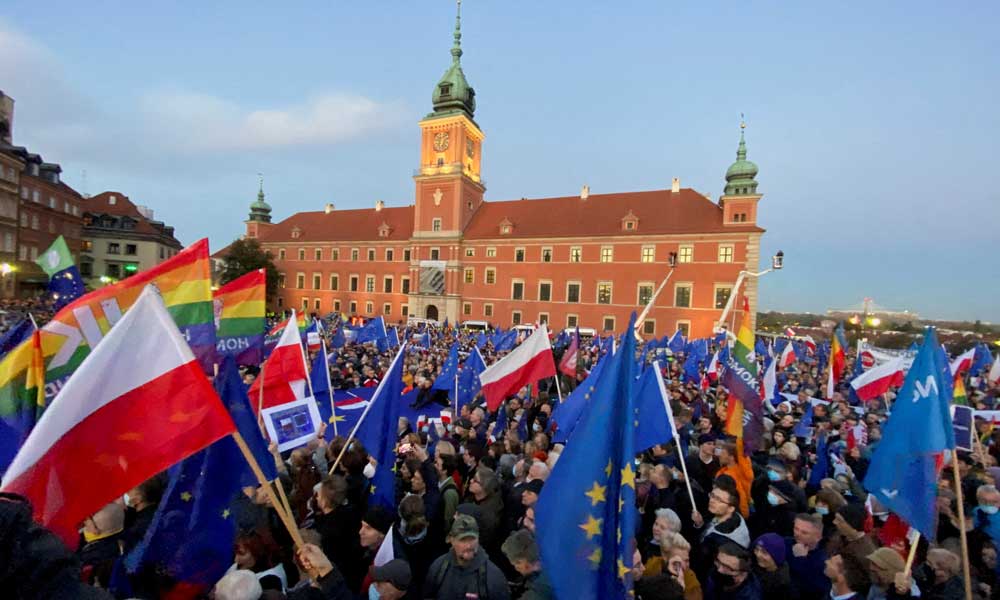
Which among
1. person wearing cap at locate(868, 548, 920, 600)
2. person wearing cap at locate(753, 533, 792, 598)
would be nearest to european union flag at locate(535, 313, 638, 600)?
person wearing cap at locate(753, 533, 792, 598)

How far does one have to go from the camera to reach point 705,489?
5.16 metres

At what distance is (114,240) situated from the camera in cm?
4916

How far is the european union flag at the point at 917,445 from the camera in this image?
3.29m

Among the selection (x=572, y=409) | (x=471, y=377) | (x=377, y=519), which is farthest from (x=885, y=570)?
(x=471, y=377)

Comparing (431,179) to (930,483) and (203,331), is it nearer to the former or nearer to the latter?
(203,331)

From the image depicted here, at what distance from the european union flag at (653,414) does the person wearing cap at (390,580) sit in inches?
140

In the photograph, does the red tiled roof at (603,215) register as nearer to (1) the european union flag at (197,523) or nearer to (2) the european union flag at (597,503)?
(2) the european union flag at (597,503)

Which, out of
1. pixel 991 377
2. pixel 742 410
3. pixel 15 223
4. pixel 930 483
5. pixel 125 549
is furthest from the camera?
pixel 15 223

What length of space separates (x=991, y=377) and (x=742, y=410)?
1417cm

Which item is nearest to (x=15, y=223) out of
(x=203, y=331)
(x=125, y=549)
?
(x=203, y=331)

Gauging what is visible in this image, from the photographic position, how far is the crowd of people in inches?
101

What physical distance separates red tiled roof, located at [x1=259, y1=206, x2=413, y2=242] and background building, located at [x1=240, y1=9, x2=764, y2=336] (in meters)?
0.18

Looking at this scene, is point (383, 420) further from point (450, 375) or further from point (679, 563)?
point (450, 375)

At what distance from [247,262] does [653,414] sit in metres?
51.3
